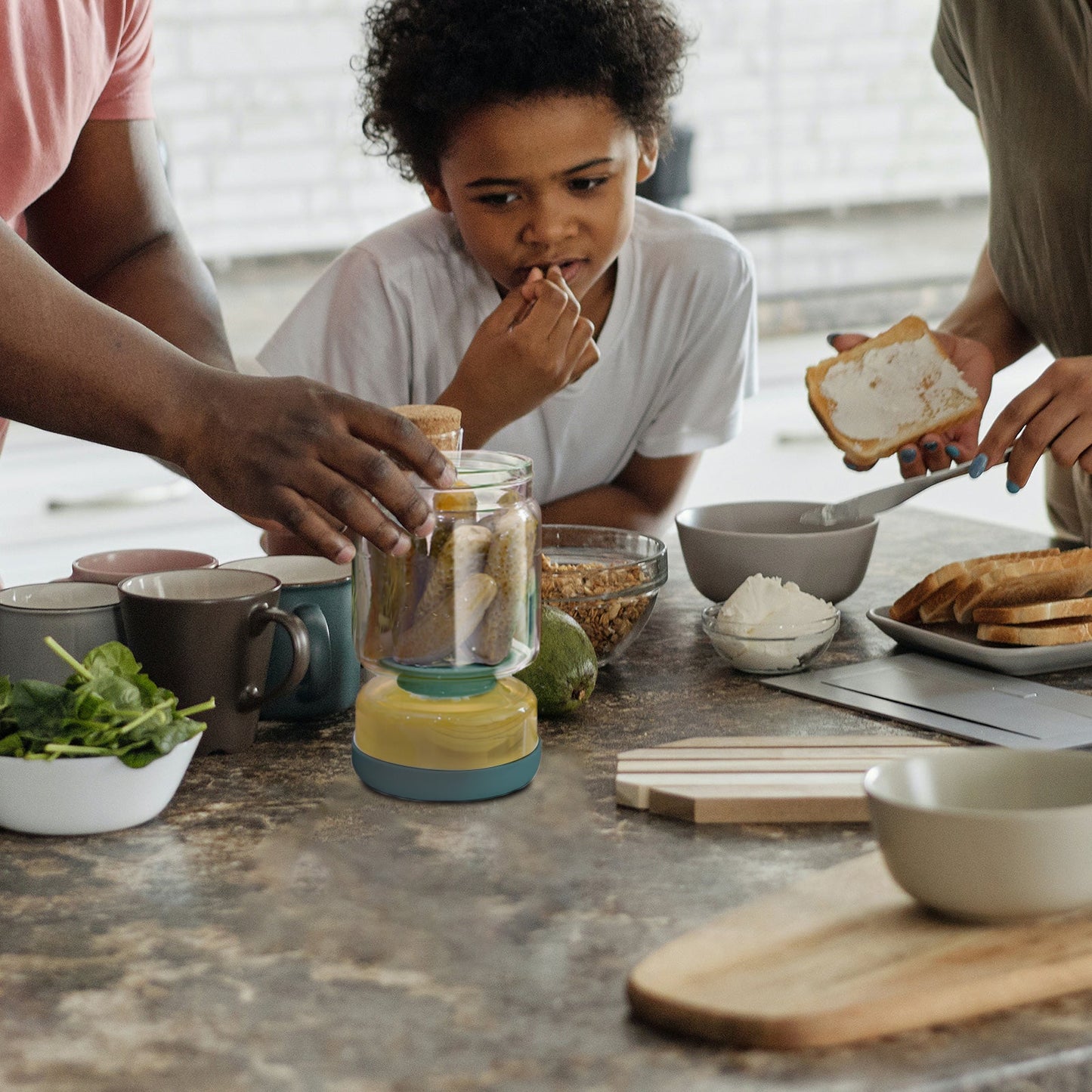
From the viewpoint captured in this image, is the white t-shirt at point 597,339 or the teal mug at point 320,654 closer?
the teal mug at point 320,654

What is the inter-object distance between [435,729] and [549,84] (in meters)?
0.95

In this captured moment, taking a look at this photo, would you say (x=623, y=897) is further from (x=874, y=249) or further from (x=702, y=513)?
(x=874, y=249)

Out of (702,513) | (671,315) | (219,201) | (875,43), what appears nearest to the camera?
(702,513)

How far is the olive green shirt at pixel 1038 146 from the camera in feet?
5.92

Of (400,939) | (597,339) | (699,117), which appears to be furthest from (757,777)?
(699,117)

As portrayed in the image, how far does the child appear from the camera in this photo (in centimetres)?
174

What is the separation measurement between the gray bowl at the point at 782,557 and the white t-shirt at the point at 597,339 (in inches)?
18.7

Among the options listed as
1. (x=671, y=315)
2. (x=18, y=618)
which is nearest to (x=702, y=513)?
(x=671, y=315)

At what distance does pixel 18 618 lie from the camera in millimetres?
1161

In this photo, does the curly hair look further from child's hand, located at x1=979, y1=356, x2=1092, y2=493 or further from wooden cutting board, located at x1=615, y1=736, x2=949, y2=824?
wooden cutting board, located at x1=615, y1=736, x2=949, y2=824

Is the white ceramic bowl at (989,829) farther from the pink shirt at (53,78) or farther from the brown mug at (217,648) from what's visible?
the pink shirt at (53,78)

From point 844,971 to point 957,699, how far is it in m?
0.55

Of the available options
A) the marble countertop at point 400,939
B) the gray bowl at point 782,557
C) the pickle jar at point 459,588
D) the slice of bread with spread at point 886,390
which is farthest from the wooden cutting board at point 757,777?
the slice of bread with spread at point 886,390

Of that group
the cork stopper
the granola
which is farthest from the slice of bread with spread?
the cork stopper
